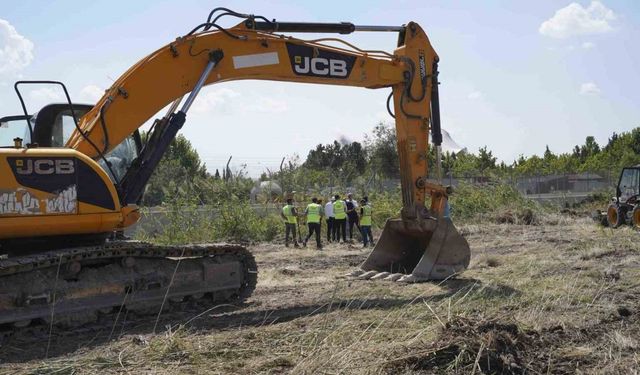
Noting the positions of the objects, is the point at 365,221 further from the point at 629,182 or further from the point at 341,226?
the point at 629,182

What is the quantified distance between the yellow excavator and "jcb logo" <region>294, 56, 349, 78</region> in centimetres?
1

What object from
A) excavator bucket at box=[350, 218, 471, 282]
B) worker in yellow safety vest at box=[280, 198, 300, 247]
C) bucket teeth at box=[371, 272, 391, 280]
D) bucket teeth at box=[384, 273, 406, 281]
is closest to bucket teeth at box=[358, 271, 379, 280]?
excavator bucket at box=[350, 218, 471, 282]

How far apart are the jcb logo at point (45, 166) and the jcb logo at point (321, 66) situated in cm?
343

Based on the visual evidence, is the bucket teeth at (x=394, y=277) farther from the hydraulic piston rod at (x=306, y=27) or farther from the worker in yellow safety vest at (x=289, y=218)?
the worker in yellow safety vest at (x=289, y=218)

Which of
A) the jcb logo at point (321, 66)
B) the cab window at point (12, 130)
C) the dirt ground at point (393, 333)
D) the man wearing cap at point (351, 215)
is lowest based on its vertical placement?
the dirt ground at point (393, 333)

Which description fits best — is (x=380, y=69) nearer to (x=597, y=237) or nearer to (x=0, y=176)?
(x=0, y=176)

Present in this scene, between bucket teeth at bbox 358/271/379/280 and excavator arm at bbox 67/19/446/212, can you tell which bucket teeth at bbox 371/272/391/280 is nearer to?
bucket teeth at bbox 358/271/379/280

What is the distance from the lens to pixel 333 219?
67.3 ft

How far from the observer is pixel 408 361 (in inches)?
210

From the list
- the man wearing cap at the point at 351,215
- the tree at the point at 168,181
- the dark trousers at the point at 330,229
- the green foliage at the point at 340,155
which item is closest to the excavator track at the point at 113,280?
the tree at the point at 168,181

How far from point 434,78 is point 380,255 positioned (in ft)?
9.32

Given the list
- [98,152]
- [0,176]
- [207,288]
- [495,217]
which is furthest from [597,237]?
[0,176]

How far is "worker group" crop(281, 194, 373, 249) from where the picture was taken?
750 inches

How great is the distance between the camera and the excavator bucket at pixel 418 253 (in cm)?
1045
